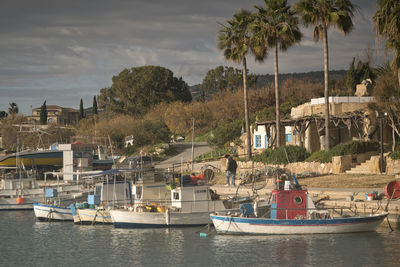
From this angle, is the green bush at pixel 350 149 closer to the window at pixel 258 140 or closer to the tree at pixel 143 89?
the window at pixel 258 140

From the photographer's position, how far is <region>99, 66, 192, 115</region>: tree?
331ft

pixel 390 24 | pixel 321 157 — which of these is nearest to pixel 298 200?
pixel 390 24

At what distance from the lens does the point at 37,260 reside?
24.0 meters

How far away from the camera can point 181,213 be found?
29984 mm

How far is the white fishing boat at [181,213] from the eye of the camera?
30.1m

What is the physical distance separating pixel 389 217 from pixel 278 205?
5.31 metres

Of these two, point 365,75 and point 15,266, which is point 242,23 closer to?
point 365,75

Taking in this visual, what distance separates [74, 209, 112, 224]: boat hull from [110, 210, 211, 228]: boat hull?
263 cm

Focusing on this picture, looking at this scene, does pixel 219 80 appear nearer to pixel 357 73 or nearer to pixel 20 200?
pixel 357 73

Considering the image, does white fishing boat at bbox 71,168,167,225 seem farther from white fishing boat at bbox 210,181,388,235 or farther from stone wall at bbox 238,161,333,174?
stone wall at bbox 238,161,333,174

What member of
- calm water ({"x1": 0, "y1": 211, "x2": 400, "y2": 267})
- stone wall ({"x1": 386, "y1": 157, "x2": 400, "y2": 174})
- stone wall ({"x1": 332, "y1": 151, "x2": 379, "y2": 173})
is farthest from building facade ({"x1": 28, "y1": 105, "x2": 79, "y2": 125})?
calm water ({"x1": 0, "y1": 211, "x2": 400, "y2": 267})

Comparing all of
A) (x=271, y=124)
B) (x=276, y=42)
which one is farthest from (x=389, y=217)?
(x=271, y=124)

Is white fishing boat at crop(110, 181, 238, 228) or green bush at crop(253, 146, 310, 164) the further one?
green bush at crop(253, 146, 310, 164)

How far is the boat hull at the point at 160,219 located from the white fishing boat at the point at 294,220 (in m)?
2.68
